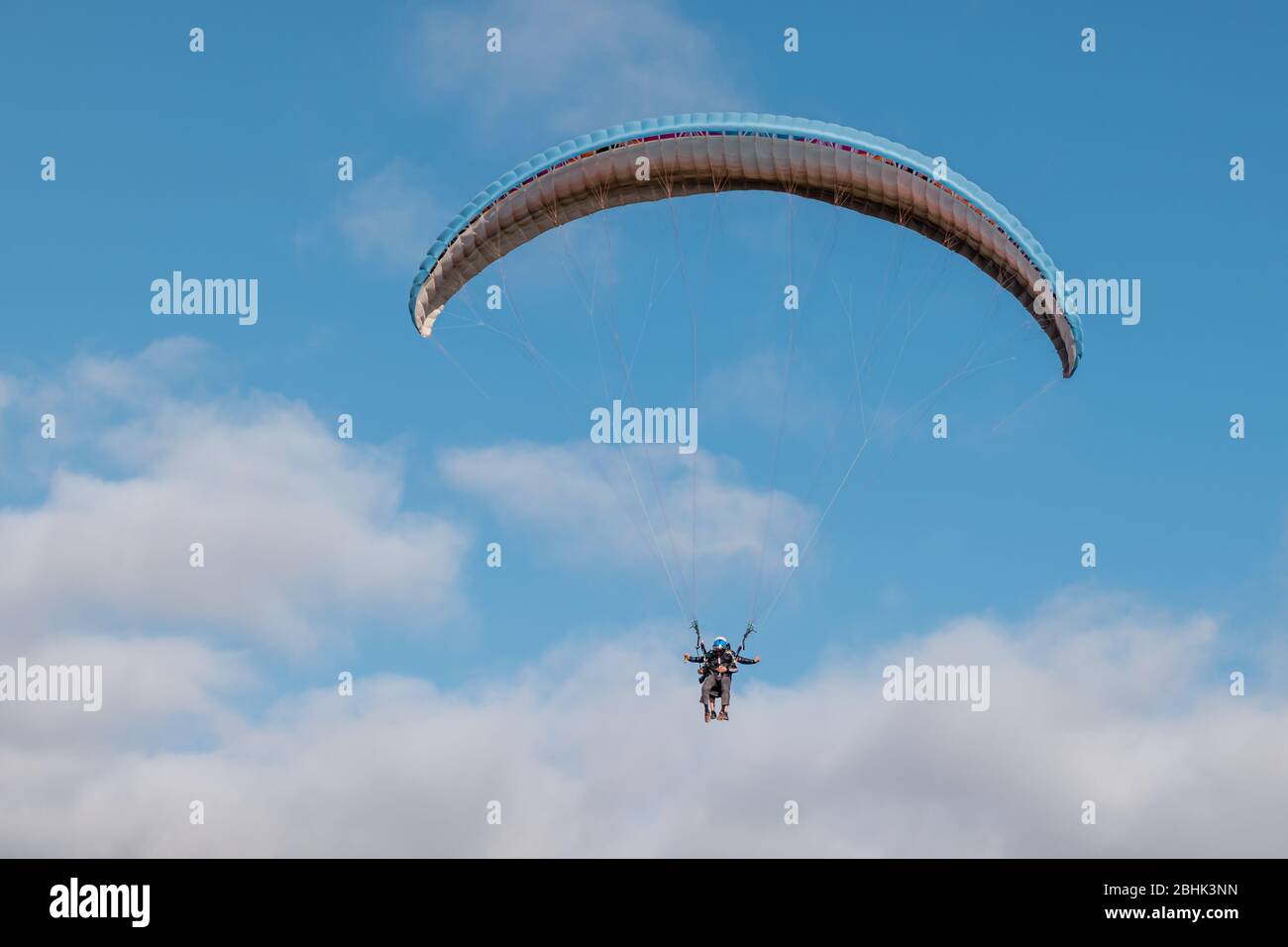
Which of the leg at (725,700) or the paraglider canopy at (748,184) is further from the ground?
the paraglider canopy at (748,184)

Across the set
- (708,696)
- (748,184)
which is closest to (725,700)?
(708,696)

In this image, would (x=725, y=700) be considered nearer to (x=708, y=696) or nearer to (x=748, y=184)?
(x=708, y=696)

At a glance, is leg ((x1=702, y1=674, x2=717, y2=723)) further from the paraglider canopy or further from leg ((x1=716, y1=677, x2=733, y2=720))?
the paraglider canopy

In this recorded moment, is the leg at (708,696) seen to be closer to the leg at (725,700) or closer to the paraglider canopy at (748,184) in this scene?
the leg at (725,700)

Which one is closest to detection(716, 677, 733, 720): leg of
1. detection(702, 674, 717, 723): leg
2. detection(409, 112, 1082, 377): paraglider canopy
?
detection(702, 674, 717, 723): leg

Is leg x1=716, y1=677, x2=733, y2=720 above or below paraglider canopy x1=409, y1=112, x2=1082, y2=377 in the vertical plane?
below

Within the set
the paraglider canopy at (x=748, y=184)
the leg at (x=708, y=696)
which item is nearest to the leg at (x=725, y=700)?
the leg at (x=708, y=696)
